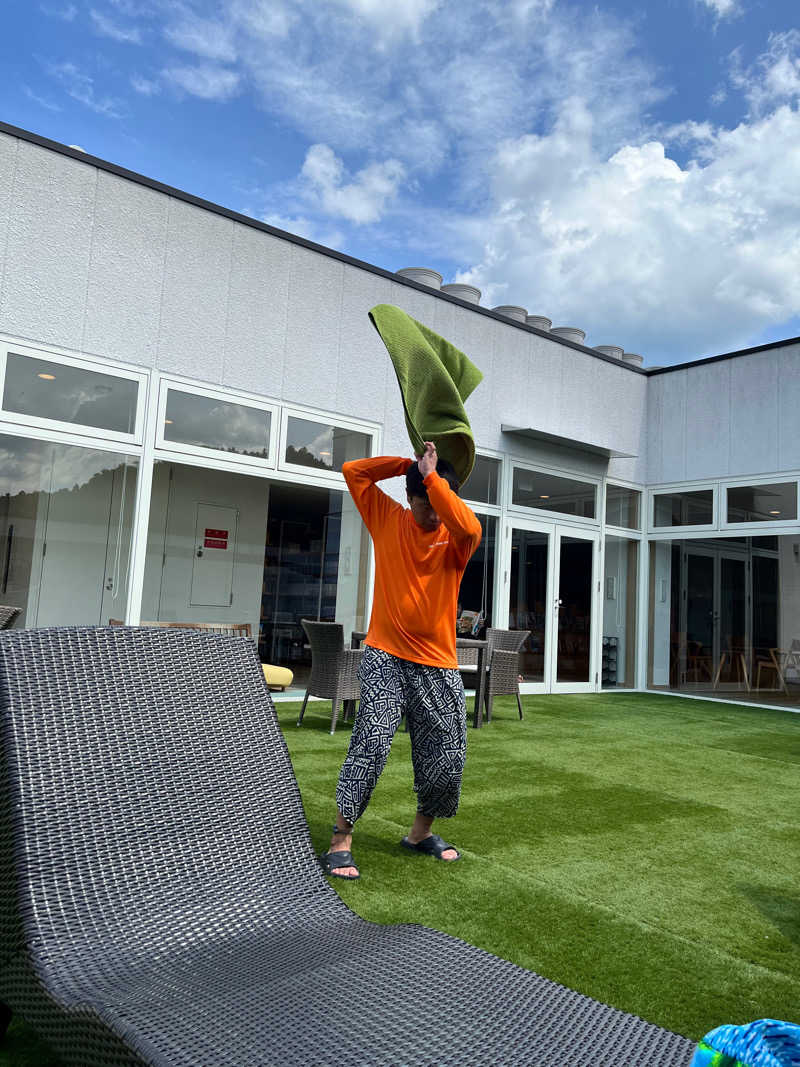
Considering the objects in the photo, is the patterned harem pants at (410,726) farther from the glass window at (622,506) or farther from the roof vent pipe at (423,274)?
the glass window at (622,506)

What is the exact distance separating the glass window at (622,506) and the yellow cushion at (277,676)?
5327 mm

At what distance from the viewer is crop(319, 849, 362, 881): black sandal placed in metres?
2.89

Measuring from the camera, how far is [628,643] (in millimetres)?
11180

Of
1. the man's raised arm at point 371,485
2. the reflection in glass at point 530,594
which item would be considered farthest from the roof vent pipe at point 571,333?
the man's raised arm at point 371,485

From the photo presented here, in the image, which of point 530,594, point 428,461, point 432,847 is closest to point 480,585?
point 530,594

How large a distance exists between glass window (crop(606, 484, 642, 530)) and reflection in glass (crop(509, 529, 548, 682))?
1526 millimetres

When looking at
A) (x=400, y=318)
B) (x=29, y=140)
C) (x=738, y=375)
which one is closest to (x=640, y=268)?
(x=738, y=375)

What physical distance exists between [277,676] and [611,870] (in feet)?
16.0

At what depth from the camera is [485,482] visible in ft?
31.1

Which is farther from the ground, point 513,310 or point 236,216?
point 513,310

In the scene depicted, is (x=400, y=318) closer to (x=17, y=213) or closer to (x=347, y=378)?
(x=17, y=213)

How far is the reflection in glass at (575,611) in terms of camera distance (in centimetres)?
1020

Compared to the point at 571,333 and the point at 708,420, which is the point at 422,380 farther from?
the point at 571,333

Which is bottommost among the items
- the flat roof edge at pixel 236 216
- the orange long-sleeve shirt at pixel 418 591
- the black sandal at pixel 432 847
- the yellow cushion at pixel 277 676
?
the black sandal at pixel 432 847
